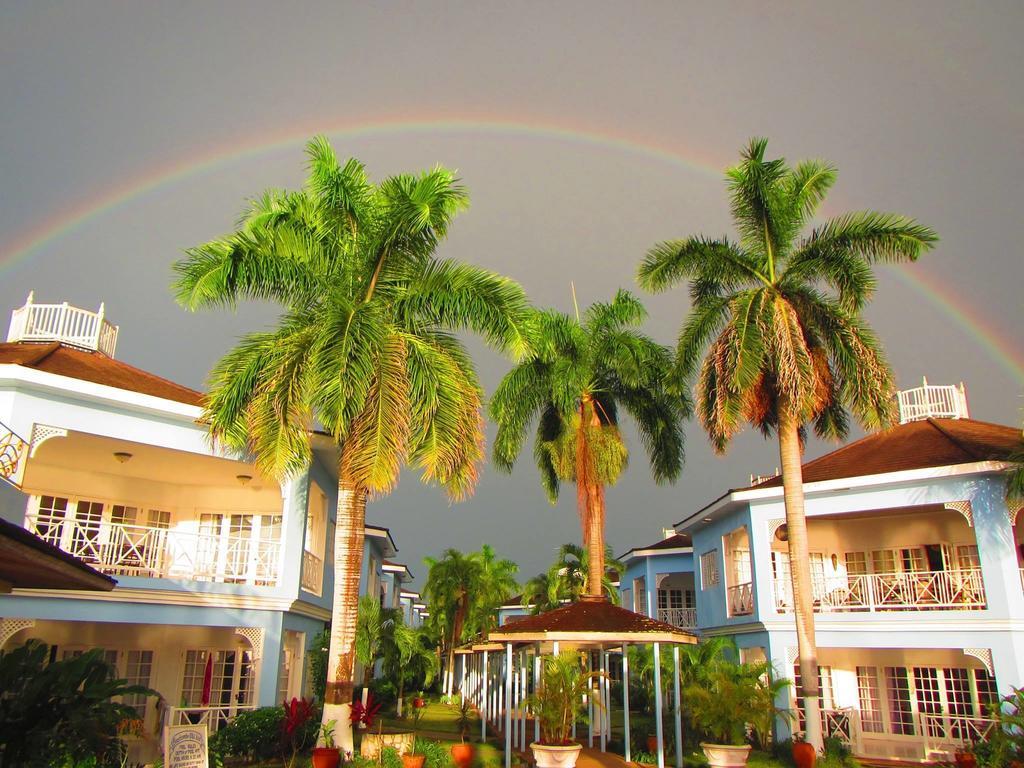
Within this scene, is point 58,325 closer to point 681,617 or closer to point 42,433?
point 42,433

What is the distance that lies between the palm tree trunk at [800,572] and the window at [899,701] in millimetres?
7229

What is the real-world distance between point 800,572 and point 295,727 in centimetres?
1145

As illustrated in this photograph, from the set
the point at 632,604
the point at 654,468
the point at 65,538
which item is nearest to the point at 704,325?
the point at 654,468

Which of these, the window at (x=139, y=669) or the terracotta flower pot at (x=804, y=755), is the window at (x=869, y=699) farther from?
the window at (x=139, y=669)

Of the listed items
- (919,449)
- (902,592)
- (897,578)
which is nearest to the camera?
(897,578)

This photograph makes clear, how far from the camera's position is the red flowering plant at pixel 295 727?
48.4 ft

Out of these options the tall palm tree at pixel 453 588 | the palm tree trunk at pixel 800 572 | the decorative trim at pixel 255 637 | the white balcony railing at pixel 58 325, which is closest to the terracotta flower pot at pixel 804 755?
the palm tree trunk at pixel 800 572

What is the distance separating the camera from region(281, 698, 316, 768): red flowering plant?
1475 cm

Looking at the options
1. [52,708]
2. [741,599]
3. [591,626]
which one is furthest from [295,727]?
[741,599]

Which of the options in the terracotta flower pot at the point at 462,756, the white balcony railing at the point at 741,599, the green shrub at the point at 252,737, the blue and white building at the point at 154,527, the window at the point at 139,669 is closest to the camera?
the green shrub at the point at 252,737

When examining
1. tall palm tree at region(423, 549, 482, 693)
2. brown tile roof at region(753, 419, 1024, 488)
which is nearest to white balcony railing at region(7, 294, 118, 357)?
brown tile roof at region(753, 419, 1024, 488)

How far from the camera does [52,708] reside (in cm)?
826

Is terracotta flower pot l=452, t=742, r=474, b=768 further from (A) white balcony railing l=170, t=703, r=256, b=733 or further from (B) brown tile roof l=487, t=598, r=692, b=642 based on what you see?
(A) white balcony railing l=170, t=703, r=256, b=733

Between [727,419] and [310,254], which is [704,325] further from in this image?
[310,254]
